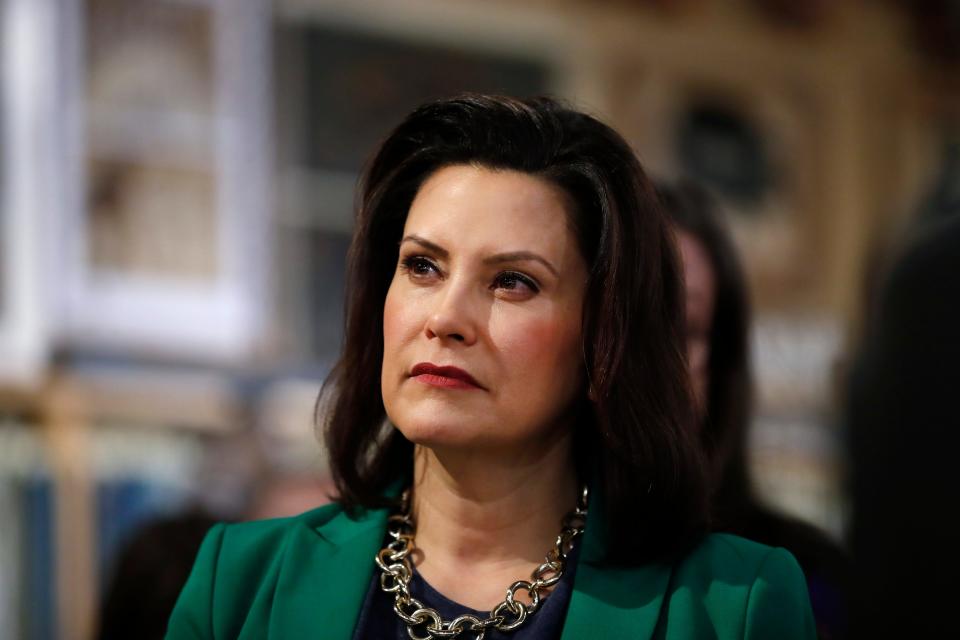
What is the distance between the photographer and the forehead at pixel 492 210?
2.03 metres

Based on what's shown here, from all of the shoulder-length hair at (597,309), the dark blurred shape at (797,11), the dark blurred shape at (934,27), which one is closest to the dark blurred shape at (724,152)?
the dark blurred shape at (797,11)

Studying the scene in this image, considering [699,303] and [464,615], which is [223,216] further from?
[464,615]

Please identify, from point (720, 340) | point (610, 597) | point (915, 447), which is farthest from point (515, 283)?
point (720, 340)

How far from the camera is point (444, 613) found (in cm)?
203

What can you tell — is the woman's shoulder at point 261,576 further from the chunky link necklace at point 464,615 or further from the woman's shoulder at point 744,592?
the woman's shoulder at point 744,592

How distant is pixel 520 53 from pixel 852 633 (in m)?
6.86

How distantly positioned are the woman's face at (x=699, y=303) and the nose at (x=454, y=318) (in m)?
0.94

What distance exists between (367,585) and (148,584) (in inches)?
43.2

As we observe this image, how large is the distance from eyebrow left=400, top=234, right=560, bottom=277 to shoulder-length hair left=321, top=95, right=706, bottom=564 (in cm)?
8

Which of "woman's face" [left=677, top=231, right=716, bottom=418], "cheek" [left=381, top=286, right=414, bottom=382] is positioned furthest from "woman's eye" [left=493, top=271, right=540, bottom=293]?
"woman's face" [left=677, top=231, right=716, bottom=418]

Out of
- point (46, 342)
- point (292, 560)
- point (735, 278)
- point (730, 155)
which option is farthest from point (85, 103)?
point (292, 560)

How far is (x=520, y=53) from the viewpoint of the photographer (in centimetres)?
799

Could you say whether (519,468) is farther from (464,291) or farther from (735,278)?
(735,278)

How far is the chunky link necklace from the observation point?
2.01m
